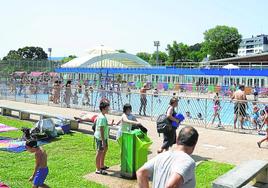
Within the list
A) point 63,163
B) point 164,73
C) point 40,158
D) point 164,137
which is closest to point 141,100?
point 164,137

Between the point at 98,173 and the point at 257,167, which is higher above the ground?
the point at 257,167

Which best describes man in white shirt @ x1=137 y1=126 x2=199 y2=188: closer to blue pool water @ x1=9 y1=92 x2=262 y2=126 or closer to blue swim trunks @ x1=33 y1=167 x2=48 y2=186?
blue swim trunks @ x1=33 y1=167 x2=48 y2=186

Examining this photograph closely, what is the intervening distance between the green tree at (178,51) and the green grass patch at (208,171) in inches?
3085

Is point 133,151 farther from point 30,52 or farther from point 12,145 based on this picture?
point 30,52

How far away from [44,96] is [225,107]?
11069mm

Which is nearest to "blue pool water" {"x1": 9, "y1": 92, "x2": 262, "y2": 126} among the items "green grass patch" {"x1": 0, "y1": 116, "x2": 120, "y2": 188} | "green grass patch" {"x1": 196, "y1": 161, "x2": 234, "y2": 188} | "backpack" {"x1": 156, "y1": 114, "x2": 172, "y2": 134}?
"green grass patch" {"x1": 0, "y1": 116, "x2": 120, "y2": 188}

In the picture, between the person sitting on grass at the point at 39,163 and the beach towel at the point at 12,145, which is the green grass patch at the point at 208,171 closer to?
the person sitting on grass at the point at 39,163

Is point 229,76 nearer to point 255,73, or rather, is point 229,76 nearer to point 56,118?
point 255,73

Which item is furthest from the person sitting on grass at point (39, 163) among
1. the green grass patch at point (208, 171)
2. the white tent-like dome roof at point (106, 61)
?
the white tent-like dome roof at point (106, 61)

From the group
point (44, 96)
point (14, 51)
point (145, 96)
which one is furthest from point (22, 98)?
point (14, 51)

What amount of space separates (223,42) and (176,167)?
288 feet

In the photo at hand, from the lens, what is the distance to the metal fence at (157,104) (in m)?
13.2

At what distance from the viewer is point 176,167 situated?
9.70 feet

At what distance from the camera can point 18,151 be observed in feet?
29.6
